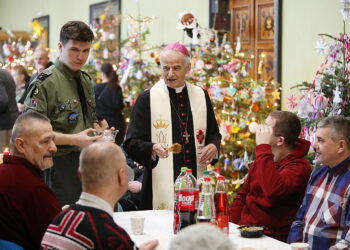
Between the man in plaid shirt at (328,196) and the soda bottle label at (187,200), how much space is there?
2.16 ft

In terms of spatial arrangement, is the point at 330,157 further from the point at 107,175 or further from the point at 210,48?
the point at 210,48

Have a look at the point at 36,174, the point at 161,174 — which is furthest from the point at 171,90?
the point at 36,174

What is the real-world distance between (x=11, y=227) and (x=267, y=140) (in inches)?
62.2

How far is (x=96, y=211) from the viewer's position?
7.29ft

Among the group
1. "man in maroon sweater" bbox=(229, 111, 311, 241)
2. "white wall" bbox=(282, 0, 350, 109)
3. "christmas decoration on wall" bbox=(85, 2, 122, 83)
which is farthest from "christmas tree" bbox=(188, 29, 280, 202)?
"christmas decoration on wall" bbox=(85, 2, 122, 83)

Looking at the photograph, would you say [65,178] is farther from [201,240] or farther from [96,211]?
[201,240]

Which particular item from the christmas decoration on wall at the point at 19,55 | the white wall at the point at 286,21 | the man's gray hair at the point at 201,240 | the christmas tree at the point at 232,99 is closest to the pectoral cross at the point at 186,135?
the christmas tree at the point at 232,99

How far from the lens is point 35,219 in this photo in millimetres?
2666

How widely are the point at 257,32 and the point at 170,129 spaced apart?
3991mm

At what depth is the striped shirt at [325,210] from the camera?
3.16m

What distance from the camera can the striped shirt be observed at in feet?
10.4

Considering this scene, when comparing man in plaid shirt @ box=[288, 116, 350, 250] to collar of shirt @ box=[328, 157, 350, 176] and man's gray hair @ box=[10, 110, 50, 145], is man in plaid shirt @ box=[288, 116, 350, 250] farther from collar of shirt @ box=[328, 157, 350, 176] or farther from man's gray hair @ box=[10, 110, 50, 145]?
man's gray hair @ box=[10, 110, 50, 145]

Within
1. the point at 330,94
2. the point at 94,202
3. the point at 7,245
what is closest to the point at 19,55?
the point at 330,94

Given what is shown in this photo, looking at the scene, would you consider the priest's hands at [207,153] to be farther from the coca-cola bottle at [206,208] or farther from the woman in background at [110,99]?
the woman in background at [110,99]
